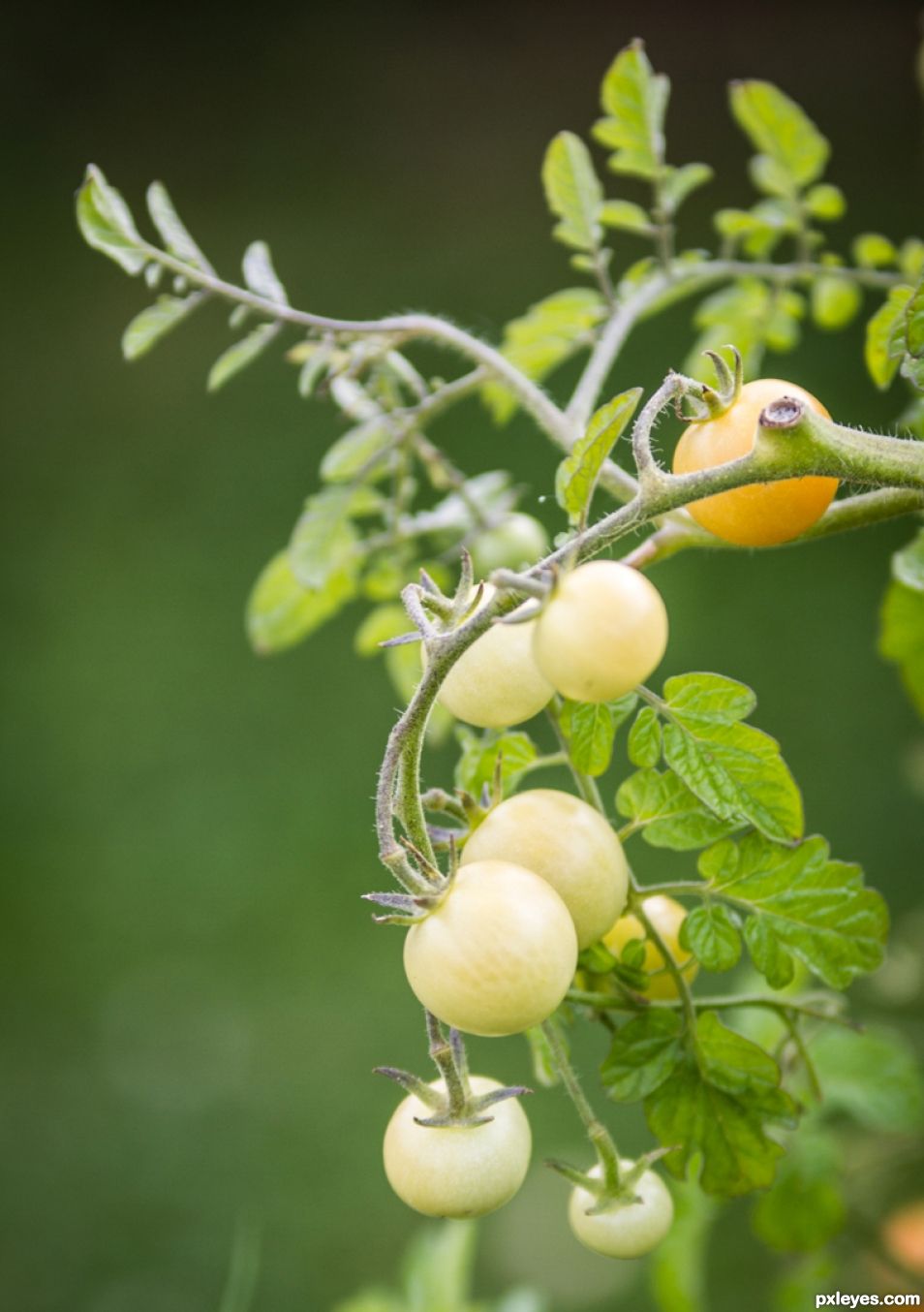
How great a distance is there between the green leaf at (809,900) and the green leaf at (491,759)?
6cm

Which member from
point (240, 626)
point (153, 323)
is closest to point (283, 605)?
point (153, 323)

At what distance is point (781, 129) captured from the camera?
53 centimetres

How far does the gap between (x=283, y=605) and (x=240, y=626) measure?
119 cm

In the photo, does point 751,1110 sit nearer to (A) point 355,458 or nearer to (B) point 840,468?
(B) point 840,468

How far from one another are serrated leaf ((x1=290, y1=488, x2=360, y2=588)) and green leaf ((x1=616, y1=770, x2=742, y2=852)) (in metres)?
0.21

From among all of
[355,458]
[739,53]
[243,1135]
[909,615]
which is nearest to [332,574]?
[355,458]

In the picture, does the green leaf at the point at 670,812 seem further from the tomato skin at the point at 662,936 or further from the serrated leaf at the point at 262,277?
the serrated leaf at the point at 262,277

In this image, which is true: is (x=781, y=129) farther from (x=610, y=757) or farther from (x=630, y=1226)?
(x=630, y=1226)

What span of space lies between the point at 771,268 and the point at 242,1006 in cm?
117

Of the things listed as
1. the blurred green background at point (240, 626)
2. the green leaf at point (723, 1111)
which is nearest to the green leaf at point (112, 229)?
the green leaf at point (723, 1111)

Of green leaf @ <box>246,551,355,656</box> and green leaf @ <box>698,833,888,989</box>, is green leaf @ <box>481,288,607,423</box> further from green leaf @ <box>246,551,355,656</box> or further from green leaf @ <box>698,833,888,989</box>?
green leaf @ <box>698,833,888,989</box>

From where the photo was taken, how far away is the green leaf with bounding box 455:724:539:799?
351 millimetres

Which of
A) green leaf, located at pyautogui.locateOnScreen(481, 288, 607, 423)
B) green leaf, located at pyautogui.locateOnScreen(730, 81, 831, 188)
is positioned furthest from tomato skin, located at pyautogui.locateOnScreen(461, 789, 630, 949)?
green leaf, located at pyautogui.locateOnScreen(730, 81, 831, 188)

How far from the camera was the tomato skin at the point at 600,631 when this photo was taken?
0.23 meters
